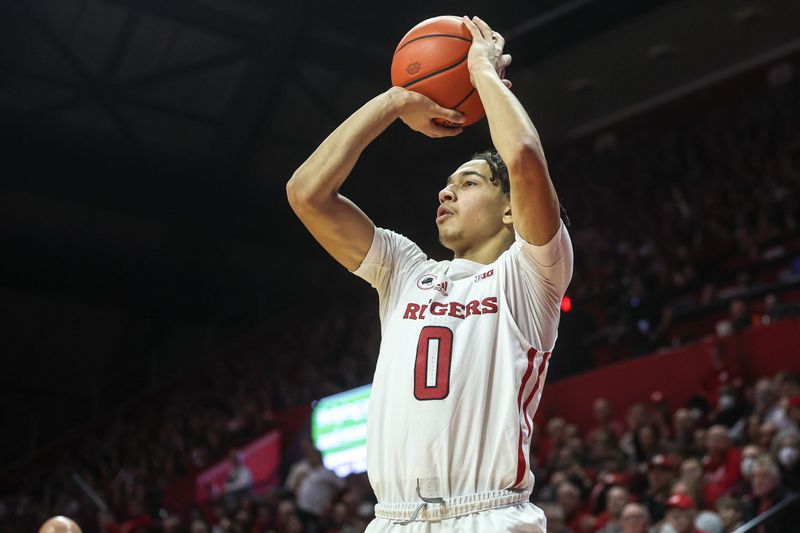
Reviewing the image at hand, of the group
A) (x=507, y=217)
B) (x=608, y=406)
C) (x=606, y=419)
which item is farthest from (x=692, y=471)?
(x=507, y=217)

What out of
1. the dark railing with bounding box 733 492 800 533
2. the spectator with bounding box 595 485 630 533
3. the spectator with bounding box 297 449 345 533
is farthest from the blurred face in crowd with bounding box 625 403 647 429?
the spectator with bounding box 297 449 345 533

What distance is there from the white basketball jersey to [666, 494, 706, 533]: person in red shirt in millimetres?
4291

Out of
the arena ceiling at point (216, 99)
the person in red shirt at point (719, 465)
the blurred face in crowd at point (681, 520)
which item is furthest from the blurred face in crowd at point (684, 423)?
the arena ceiling at point (216, 99)

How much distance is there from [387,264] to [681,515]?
4409 millimetres

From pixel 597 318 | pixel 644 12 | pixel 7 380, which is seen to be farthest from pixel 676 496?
pixel 7 380

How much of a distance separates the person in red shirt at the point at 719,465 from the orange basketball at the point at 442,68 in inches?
211

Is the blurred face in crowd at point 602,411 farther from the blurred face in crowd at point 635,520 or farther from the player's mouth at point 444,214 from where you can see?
the player's mouth at point 444,214

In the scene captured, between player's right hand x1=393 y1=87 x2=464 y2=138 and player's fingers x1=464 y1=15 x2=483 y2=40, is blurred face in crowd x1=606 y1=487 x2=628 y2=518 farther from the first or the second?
player's fingers x1=464 y1=15 x2=483 y2=40

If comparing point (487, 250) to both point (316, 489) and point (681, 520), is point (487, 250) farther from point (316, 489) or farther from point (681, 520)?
point (316, 489)

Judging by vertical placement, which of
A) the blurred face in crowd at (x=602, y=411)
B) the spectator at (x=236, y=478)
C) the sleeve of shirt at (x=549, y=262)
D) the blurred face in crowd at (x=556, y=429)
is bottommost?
the sleeve of shirt at (x=549, y=262)

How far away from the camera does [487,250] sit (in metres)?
3.29

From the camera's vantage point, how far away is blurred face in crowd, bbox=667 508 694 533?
691cm

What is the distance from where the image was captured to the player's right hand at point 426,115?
320cm

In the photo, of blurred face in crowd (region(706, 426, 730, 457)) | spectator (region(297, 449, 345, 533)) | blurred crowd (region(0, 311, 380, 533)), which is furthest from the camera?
blurred crowd (region(0, 311, 380, 533))
